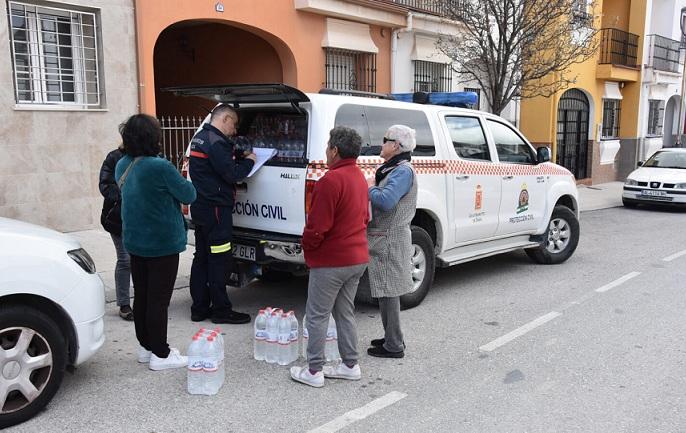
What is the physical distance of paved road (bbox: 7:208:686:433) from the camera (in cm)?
371

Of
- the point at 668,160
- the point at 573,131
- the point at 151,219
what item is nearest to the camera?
the point at 151,219

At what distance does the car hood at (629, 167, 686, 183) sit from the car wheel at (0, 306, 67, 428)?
13954 mm

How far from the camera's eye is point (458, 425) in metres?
3.68

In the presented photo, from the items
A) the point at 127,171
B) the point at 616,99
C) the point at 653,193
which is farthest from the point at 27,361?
the point at 616,99

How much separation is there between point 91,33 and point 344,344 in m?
7.04

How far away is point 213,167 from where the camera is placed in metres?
5.20

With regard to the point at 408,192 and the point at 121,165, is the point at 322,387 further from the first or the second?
the point at 121,165

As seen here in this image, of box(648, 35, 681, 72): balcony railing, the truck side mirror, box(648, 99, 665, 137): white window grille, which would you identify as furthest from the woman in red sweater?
box(648, 99, 665, 137): white window grille

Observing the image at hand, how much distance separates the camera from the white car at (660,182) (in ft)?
46.1

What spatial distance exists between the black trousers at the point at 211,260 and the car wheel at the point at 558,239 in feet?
14.5

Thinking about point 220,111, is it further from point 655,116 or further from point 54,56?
point 655,116

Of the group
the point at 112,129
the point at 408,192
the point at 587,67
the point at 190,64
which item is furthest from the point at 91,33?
the point at 587,67

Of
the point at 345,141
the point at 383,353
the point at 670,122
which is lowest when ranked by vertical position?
the point at 383,353

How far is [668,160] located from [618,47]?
7.00 meters
